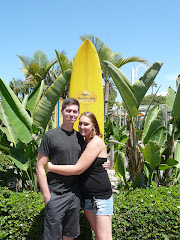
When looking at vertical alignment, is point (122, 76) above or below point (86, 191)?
above

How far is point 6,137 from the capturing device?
3.55m

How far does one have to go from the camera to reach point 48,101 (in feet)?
10.5

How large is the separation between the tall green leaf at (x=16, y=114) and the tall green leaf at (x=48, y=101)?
19 cm

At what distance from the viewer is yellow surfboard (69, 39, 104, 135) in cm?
459

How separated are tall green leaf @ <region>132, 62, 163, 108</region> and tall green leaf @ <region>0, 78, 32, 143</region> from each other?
155 cm

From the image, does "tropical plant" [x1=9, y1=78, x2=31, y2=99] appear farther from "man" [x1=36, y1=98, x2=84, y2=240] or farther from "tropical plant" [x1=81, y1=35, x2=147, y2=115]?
"man" [x1=36, y1=98, x2=84, y2=240]

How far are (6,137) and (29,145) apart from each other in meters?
0.67

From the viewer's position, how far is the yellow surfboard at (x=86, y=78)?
4.59m

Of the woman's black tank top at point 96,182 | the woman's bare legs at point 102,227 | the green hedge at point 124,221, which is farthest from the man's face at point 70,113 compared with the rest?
the green hedge at point 124,221

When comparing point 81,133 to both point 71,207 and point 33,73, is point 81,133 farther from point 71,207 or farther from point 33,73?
point 33,73

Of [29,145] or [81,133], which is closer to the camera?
[81,133]

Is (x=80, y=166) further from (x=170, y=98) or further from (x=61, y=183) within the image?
(x=170, y=98)

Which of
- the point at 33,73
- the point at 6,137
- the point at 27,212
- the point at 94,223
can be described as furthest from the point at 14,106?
the point at 33,73

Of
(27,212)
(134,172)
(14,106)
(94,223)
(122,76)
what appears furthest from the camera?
→ (134,172)
